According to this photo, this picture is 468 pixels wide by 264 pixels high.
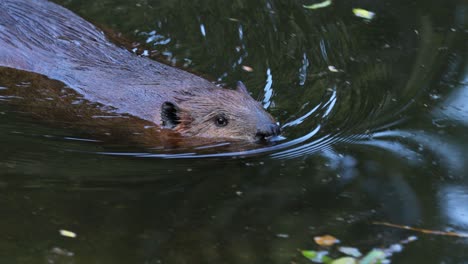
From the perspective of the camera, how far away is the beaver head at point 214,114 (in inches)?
236

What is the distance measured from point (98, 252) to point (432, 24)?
5102 mm

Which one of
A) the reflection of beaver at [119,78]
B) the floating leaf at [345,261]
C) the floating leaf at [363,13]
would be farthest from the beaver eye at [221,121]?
the floating leaf at [363,13]

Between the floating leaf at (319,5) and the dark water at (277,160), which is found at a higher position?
the floating leaf at (319,5)

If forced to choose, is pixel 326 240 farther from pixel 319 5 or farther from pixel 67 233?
pixel 319 5

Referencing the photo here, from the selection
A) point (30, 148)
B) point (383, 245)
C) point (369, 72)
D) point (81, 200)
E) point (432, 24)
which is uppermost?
point (432, 24)

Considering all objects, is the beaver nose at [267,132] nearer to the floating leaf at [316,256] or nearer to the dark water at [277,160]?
the dark water at [277,160]

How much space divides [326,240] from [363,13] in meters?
4.36

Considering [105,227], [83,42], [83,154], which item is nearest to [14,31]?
[83,42]

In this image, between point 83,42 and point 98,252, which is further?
point 83,42

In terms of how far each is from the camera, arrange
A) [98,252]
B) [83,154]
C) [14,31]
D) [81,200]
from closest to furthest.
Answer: [98,252]
[81,200]
[83,154]
[14,31]

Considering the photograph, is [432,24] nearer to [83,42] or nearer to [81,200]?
[83,42]

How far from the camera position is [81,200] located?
4.89m

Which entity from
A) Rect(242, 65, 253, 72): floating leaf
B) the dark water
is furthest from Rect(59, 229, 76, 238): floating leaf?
Rect(242, 65, 253, 72): floating leaf

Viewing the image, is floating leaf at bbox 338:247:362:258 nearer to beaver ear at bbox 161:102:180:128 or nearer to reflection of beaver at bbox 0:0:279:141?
reflection of beaver at bbox 0:0:279:141
